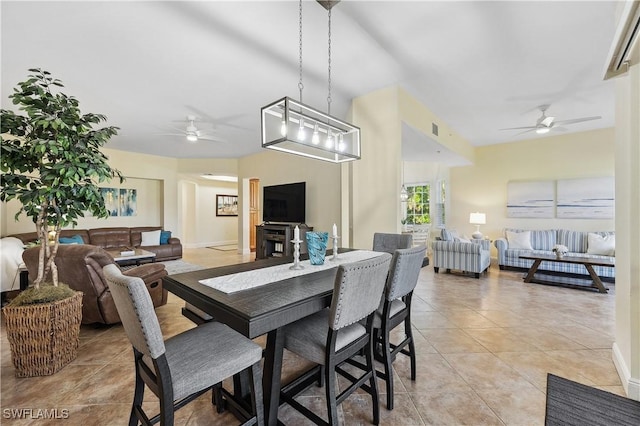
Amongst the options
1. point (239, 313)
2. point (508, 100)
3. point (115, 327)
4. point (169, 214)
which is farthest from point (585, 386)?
point (169, 214)

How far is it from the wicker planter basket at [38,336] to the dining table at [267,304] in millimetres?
1094

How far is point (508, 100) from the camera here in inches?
155

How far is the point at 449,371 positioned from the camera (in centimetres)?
201

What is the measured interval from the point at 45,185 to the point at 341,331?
2280 millimetres

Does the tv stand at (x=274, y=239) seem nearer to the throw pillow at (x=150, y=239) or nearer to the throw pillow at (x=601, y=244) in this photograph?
the throw pillow at (x=150, y=239)

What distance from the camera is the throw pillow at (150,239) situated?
6346 millimetres

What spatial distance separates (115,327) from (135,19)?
2.92 m

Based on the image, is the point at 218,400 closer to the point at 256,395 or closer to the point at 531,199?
the point at 256,395

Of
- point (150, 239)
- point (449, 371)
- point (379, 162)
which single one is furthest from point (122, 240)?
point (449, 371)

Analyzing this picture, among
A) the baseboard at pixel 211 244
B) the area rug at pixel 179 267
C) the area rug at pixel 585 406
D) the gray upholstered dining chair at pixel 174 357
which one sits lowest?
the area rug at pixel 585 406

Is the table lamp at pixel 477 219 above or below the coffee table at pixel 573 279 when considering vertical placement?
above

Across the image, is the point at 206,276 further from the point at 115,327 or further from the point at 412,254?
the point at 115,327

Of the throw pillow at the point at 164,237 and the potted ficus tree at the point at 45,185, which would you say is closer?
the potted ficus tree at the point at 45,185

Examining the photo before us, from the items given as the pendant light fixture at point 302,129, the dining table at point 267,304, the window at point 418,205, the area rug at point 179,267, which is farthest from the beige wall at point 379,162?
the window at point 418,205
